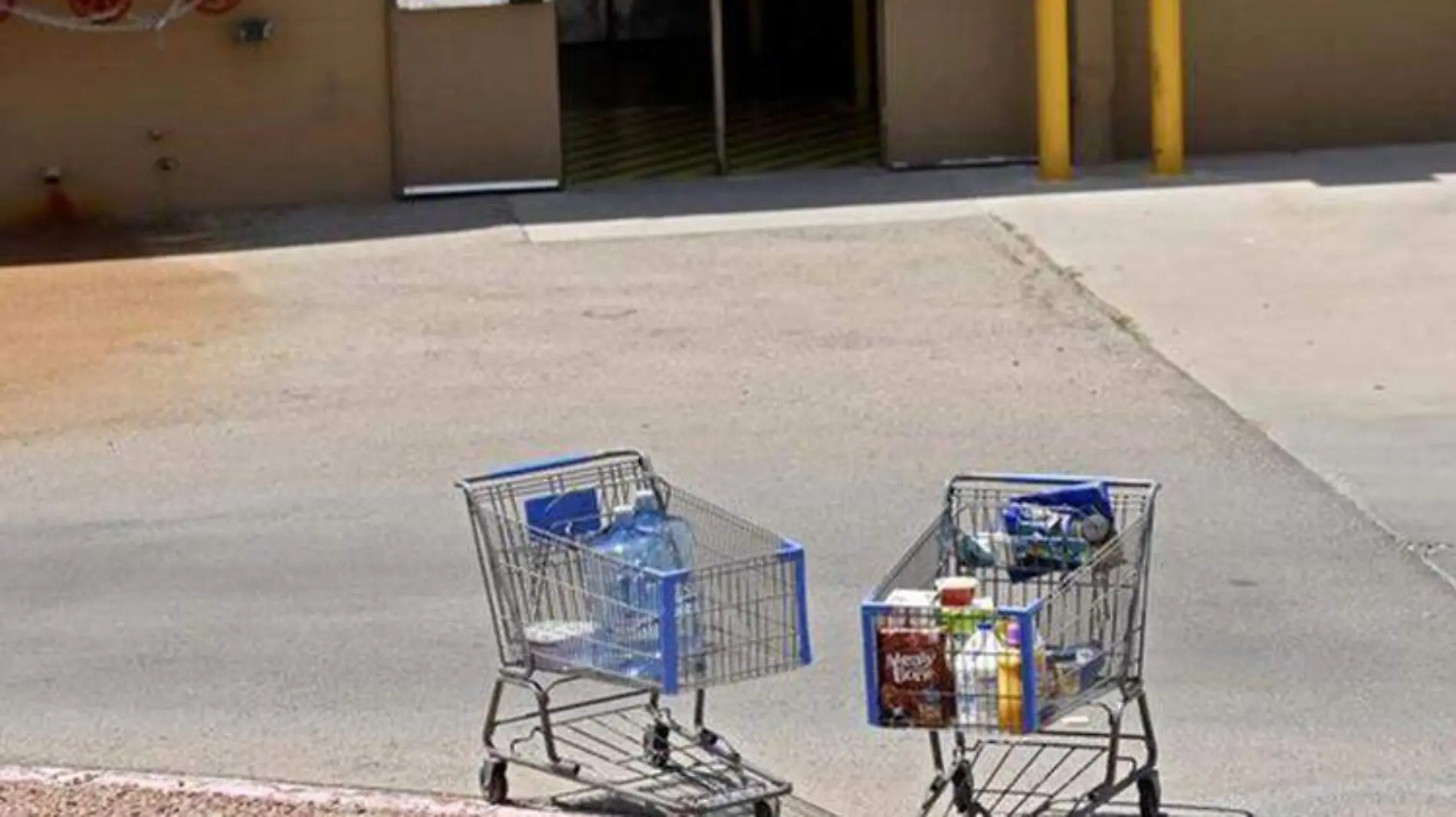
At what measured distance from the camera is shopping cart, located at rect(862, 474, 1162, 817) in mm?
6695

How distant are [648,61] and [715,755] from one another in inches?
838

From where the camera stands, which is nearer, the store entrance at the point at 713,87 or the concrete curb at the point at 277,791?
the concrete curb at the point at 277,791

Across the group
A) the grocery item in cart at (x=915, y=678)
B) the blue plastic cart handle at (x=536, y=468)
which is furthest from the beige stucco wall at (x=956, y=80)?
the grocery item in cart at (x=915, y=678)

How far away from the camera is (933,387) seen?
44.0ft

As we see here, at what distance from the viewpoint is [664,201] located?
63.6 feet

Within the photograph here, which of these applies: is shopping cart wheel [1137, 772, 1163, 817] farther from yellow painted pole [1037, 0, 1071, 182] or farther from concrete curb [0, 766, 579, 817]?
yellow painted pole [1037, 0, 1071, 182]

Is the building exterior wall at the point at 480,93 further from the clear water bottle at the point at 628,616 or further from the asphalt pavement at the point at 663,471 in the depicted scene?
the clear water bottle at the point at 628,616

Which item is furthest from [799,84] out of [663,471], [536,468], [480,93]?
[536,468]

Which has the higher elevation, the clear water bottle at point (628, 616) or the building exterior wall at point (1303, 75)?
the building exterior wall at point (1303, 75)

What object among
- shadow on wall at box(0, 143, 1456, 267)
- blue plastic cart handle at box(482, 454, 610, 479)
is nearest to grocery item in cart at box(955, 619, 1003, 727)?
blue plastic cart handle at box(482, 454, 610, 479)

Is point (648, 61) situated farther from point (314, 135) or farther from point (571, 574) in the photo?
point (571, 574)

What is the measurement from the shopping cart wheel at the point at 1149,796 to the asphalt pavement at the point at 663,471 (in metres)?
0.36

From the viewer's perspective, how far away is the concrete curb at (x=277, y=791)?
7656mm

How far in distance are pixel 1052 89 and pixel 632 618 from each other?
496 inches
